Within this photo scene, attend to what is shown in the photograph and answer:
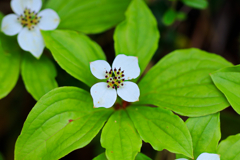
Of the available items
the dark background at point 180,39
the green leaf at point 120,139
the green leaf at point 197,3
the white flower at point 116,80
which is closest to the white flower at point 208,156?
the green leaf at point 120,139

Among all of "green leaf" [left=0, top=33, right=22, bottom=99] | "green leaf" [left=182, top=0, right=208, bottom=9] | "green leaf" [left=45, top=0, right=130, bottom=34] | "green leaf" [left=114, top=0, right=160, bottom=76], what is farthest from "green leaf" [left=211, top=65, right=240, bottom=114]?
"green leaf" [left=0, top=33, right=22, bottom=99]

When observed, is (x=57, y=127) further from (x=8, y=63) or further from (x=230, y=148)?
(x=230, y=148)

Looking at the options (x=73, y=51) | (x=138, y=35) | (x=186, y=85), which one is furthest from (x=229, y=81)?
(x=73, y=51)

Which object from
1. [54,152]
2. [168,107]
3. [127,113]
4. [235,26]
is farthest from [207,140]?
[235,26]

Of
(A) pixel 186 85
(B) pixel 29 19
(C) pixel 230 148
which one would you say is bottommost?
(C) pixel 230 148

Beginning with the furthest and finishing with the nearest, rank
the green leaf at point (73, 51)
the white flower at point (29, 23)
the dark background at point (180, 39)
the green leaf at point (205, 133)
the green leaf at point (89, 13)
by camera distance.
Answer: the dark background at point (180, 39) < the green leaf at point (89, 13) < the white flower at point (29, 23) < the green leaf at point (73, 51) < the green leaf at point (205, 133)

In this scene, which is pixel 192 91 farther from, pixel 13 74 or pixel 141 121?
pixel 13 74

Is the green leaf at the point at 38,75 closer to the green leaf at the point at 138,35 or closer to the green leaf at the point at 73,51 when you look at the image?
the green leaf at the point at 73,51
